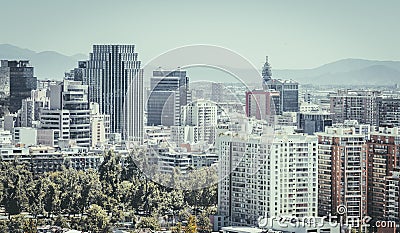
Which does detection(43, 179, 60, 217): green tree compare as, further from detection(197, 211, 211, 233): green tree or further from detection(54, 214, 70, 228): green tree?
detection(197, 211, 211, 233): green tree

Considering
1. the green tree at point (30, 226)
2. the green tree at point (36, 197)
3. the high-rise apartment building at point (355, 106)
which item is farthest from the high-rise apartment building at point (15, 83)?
the green tree at point (30, 226)

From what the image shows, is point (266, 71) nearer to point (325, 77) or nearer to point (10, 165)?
point (325, 77)

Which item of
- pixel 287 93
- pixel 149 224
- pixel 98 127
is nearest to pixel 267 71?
pixel 287 93

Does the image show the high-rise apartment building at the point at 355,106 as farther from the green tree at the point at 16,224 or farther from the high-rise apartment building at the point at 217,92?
the green tree at the point at 16,224

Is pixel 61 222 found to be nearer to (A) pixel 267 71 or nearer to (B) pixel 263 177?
(B) pixel 263 177

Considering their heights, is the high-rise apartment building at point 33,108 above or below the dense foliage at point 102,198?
above

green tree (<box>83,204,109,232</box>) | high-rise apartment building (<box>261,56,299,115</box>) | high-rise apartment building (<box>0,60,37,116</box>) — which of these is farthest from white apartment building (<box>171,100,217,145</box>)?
high-rise apartment building (<box>0,60,37,116</box>)

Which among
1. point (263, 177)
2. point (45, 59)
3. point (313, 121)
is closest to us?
point (263, 177)

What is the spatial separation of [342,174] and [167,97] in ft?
5.19

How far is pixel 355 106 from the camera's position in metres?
14.1

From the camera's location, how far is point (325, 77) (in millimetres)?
14469

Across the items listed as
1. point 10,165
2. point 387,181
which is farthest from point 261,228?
point 10,165

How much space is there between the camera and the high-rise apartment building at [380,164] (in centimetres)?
836

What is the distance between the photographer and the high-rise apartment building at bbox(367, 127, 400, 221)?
8.36 m
